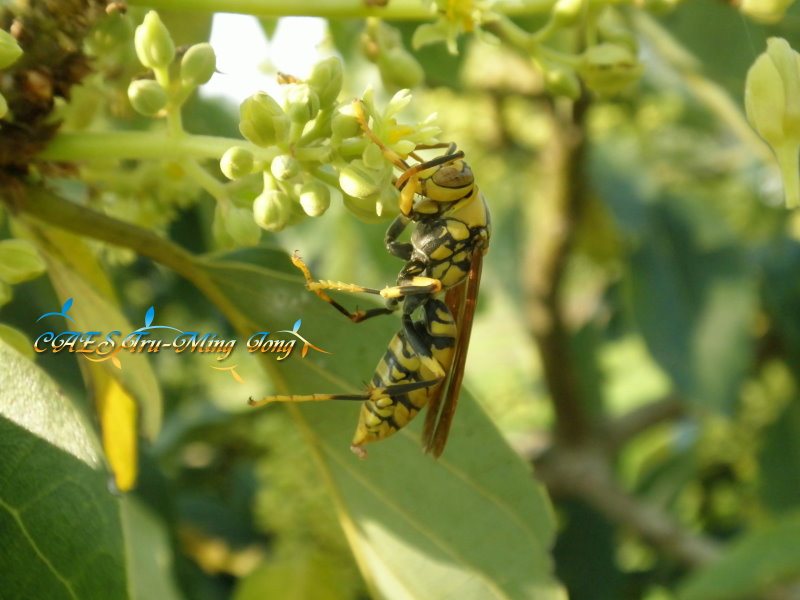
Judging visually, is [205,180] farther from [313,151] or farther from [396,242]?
[396,242]

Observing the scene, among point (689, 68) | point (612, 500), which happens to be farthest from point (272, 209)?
point (612, 500)

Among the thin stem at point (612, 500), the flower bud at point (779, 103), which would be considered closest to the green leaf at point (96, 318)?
the flower bud at point (779, 103)

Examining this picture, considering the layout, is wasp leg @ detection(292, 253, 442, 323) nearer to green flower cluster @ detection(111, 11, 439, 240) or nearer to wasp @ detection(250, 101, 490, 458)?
wasp @ detection(250, 101, 490, 458)

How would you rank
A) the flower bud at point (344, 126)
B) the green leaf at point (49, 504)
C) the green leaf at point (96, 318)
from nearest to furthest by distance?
the green leaf at point (49, 504) < the flower bud at point (344, 126) < the green leaf at point (96, 318)

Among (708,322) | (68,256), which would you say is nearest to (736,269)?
(708,322)

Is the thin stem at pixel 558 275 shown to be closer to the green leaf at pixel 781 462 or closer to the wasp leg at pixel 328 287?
the green leaf at pixel 781 462

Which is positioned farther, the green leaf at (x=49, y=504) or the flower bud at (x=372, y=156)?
the flower bud at (x=372, y=156)
